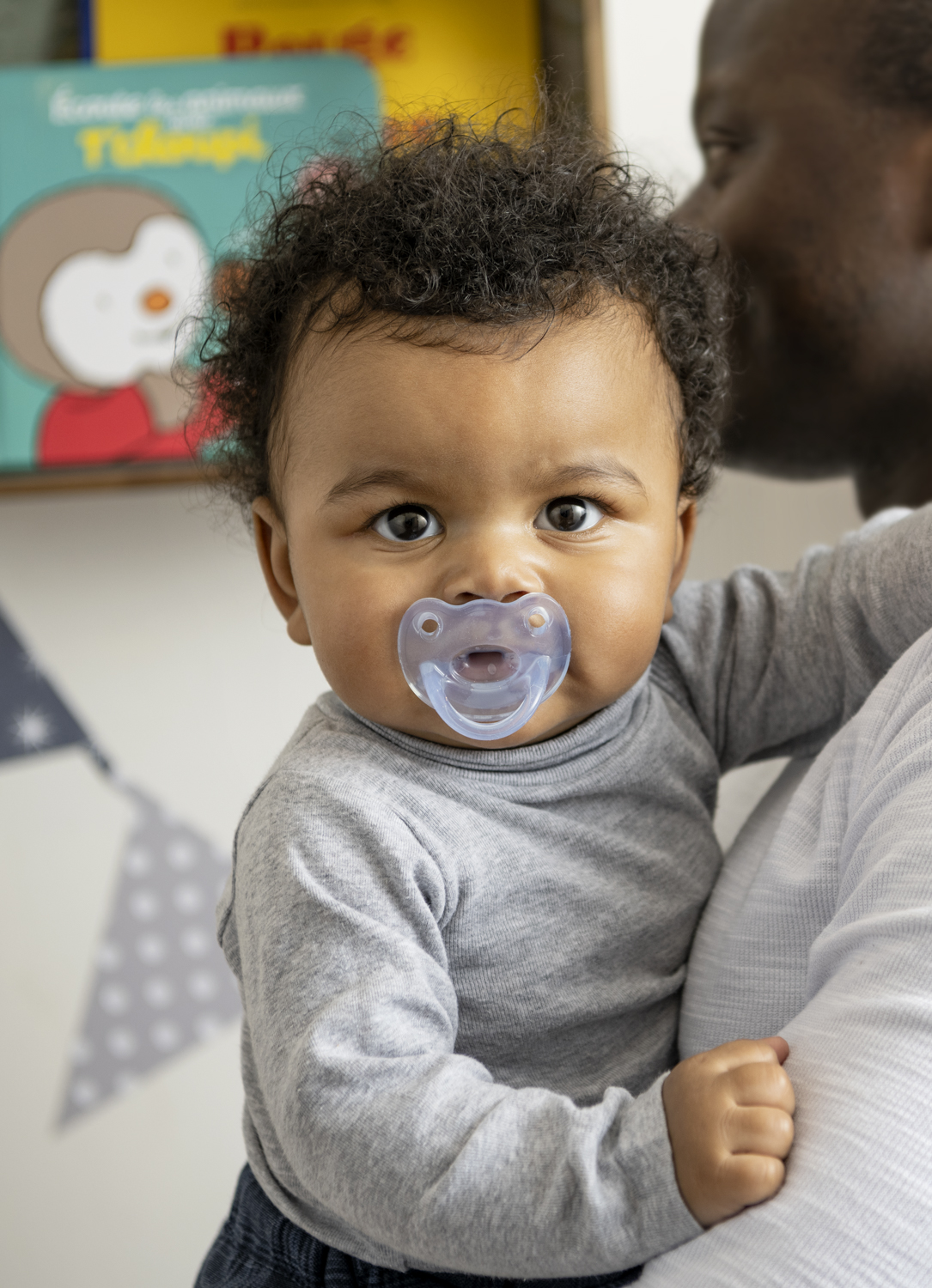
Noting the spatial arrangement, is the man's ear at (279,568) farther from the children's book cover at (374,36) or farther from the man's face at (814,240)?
the children's book cover at (374,36)

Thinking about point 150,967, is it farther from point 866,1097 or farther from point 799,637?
point 866,1097

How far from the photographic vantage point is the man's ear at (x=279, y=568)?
780 millimetres

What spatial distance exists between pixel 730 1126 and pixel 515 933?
21 cm

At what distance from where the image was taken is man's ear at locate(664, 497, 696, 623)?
2.64 feet

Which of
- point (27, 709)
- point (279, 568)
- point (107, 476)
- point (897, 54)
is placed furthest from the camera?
point (27, 709)

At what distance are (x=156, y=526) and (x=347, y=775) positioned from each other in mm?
1381

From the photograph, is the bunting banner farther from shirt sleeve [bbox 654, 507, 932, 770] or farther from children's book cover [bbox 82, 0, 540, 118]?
shirt sleeve [bbox 654, 507, 932, 770]

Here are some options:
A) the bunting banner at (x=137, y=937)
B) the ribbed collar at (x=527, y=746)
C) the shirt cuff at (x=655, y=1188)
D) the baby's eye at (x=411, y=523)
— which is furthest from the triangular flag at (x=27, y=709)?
the shirt cuff at (x=655, y=1188)

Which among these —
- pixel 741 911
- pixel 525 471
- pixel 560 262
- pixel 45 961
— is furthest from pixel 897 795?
pixel 45 961

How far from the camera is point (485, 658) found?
2.15ft

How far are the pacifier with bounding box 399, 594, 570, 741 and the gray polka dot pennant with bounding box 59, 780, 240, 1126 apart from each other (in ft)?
4.68

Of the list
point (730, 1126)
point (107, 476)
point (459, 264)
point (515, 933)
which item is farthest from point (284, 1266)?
point (107, 476)

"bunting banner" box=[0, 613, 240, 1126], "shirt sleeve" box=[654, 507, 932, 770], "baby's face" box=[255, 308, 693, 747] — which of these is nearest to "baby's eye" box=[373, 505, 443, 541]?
"baby's face" box=[255, 308, 693, 747]

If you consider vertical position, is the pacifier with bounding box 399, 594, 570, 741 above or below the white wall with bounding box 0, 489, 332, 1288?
above
